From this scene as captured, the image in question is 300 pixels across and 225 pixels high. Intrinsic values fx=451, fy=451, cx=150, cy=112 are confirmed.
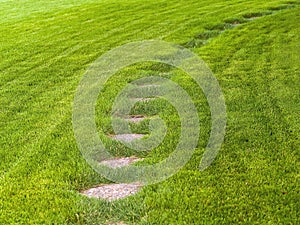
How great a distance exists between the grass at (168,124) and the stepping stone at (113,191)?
102mm

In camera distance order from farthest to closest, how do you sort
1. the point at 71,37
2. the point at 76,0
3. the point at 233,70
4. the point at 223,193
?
the point at 76,0 < the point at 71,37 < the point at 233,70 < the point at 223,193

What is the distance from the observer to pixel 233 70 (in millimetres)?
7535

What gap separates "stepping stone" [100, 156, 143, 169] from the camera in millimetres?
4512

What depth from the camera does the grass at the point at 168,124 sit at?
3740mm

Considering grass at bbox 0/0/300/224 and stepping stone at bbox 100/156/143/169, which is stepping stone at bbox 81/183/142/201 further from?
stepping stone at bbox 100/156/143/169

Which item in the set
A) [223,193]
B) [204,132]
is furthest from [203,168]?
[204,132]

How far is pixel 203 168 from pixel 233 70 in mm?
3507

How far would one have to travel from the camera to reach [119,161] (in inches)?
182

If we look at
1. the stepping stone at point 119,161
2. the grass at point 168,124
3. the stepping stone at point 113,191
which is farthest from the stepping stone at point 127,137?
the stepping stone at point 113,191

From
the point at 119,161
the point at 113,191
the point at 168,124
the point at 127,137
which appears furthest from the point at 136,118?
the point at 113,191

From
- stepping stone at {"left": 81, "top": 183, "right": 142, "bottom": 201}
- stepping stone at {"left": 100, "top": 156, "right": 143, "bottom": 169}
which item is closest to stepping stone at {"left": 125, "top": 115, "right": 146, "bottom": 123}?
stepping stone at {"left": 100, "top": 156, "right": 143, "bottom": 169}

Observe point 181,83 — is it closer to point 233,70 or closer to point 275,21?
point 233,70

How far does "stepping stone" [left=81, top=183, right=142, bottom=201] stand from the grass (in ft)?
0.34

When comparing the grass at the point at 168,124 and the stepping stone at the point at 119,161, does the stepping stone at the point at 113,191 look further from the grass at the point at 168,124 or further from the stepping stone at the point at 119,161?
the stepping stone at the point at 119,161
